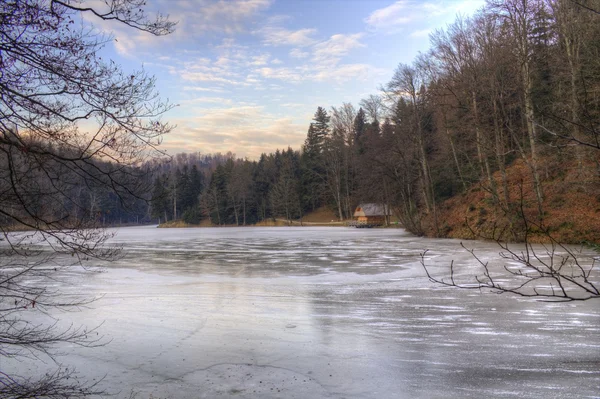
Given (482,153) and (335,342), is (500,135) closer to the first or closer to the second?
(482,153)

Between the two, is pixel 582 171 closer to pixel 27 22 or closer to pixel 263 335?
pixel 263 335

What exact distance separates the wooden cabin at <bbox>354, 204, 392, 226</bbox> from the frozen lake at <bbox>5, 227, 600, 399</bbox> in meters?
49.7

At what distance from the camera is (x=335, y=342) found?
22.7ft

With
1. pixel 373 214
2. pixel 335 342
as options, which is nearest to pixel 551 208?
pixel 335 342

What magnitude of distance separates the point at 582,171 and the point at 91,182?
23.8 meters

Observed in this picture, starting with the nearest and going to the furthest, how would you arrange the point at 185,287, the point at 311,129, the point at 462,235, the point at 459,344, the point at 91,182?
1. the point at 91,182
2. the point at 459,344
3. the point at 185,287
4. the point at 462,235
5. the point at 311,129

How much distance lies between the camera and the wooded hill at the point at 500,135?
854 centimetres

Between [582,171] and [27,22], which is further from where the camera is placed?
[582,171]

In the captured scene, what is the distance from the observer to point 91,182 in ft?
15.5

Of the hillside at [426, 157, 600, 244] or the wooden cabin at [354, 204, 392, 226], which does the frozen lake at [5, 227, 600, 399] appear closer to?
the hillside at [426, 157, 600, 244]

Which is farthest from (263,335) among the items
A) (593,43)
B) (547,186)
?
(547,186)

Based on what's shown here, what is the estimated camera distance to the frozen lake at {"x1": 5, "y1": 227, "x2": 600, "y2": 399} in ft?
17.3

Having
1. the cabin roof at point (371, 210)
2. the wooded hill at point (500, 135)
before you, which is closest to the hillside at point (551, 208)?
the wooded hill at point (500, 135)

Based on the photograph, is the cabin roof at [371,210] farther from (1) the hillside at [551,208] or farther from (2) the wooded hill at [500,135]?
(1) the hillside at [551,208]
